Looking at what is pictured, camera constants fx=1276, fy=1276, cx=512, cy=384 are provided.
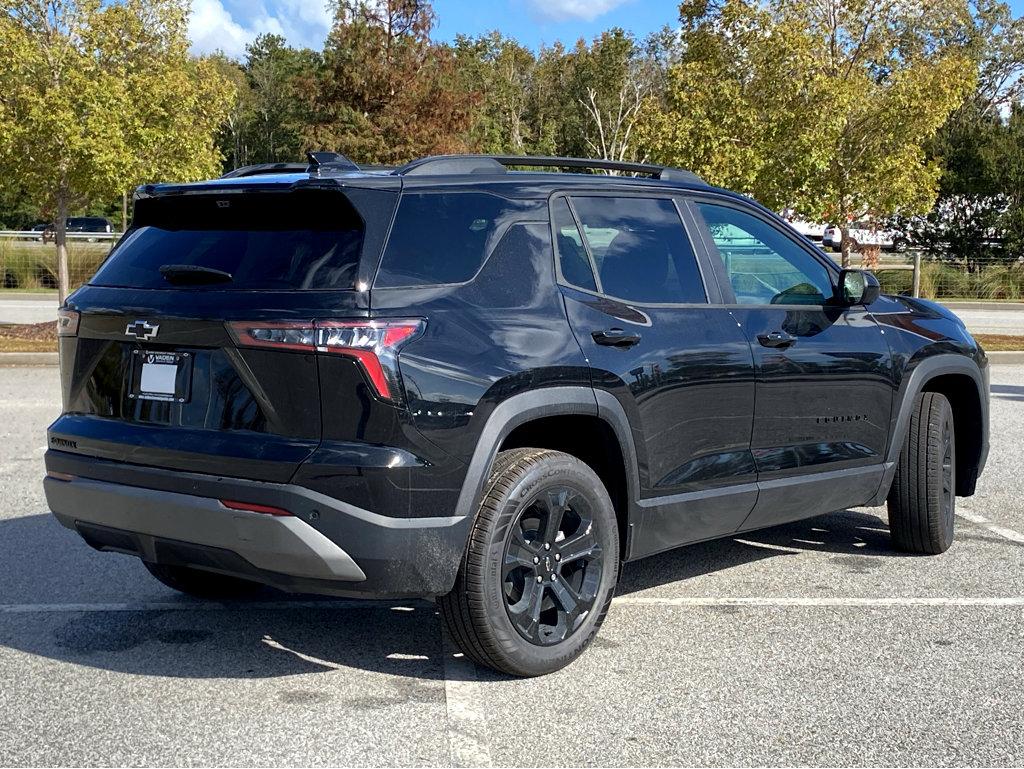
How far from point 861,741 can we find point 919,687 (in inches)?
23.7

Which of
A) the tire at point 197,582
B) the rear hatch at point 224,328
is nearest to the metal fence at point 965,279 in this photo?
the tire at point 197,582

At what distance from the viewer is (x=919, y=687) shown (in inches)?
173

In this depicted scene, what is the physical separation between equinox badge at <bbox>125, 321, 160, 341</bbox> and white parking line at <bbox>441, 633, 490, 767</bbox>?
1576 millimetres

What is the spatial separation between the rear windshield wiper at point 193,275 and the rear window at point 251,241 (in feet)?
0.09

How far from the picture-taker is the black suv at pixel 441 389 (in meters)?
4.05

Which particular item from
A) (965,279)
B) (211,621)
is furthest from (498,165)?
(965,279)

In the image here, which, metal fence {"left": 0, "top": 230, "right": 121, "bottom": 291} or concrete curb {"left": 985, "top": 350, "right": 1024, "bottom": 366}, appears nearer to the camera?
concrete curb {"left": 985, "top": 350, "right": 1024, "bottom": 366}

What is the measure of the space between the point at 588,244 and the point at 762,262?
117cm

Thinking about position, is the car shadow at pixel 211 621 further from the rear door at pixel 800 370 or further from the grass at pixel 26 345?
the grass at pixel 26 345

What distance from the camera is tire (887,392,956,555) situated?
20.2 feet

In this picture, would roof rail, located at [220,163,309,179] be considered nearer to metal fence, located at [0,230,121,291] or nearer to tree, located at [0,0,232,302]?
tree, located at [0,0,232,302]

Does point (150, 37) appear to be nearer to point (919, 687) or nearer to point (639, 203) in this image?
point (639, 203)

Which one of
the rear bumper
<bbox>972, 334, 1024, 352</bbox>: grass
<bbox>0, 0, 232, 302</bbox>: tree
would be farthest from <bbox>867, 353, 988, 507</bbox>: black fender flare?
<bbox>0, 0, 232, 302</bbox>: tree

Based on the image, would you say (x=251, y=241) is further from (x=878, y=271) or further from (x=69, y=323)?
(x=878, y=271)
